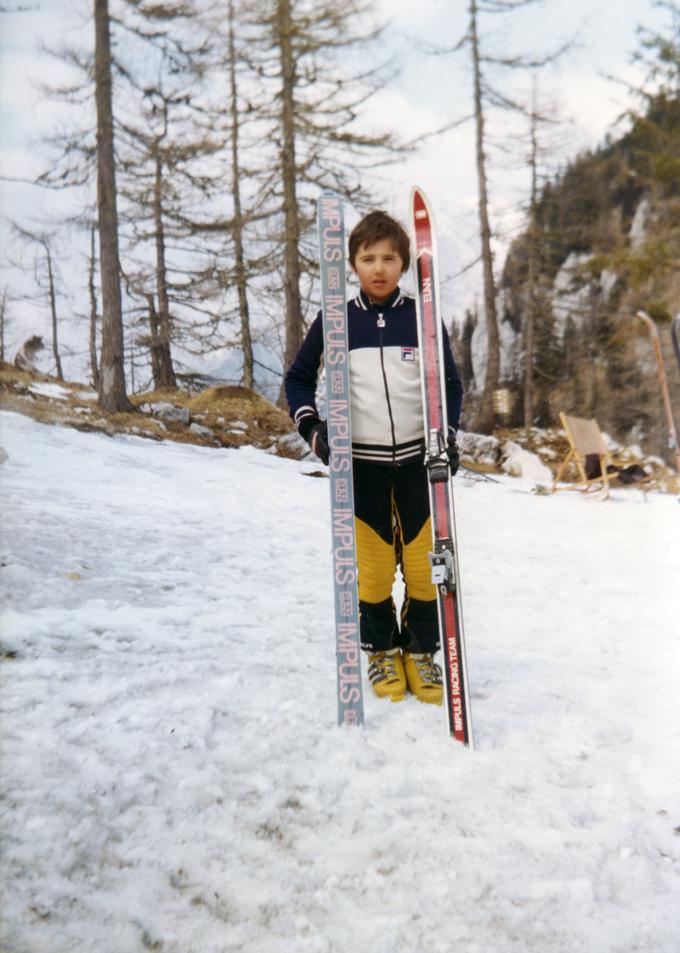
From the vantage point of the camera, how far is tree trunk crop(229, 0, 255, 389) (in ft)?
6.98

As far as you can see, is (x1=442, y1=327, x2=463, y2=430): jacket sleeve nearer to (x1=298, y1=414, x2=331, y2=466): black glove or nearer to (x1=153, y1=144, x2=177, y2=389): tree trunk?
(x1=298, y1=414, x2=331, y2=466): black glove

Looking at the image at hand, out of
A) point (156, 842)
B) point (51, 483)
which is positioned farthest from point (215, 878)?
point (51, 483)

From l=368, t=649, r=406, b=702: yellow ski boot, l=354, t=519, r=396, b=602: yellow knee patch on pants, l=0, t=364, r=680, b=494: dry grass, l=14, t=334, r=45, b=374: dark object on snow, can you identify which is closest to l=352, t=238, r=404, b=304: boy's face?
l=354, t=519, r=396, b=602: yellow knee patch on pants

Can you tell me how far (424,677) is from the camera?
1.81 m

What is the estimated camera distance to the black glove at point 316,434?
1.65 m

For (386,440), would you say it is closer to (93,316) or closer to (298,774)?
(298,774)

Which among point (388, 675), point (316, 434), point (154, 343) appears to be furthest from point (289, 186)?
point (154, 343)

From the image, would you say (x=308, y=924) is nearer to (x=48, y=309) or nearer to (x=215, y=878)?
(x=215, y=878)

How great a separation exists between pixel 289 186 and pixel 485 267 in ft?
21.8

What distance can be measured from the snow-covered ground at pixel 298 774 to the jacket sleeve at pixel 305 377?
80cm

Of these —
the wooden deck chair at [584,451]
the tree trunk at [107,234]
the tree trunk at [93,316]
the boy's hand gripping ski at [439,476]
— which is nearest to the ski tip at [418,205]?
the boy's hand gripping ski at [439,476]

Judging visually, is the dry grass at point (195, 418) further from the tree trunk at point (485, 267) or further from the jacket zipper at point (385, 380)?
the jacket zipper at point (385, 380)

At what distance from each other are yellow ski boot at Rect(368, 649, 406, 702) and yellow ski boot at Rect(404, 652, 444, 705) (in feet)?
0.09

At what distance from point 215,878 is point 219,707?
1.90 ft
